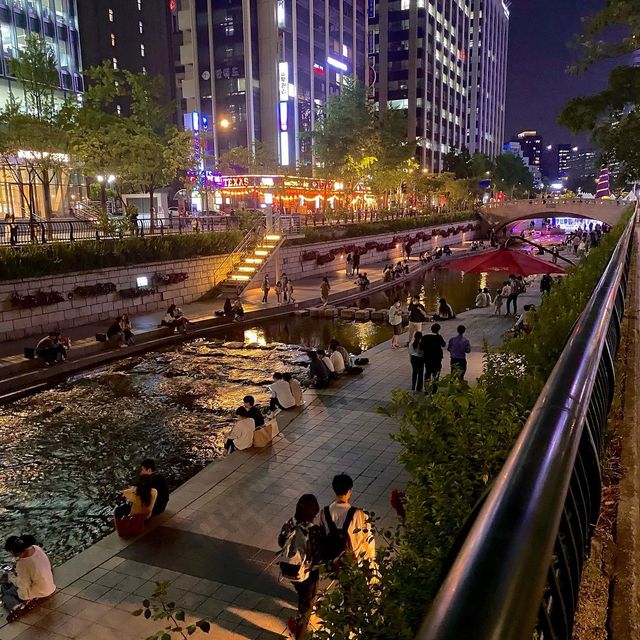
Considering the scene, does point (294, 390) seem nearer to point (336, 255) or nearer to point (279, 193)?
point (336, 255)

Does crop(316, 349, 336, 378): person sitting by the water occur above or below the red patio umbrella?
below

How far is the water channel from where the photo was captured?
9.49 metres

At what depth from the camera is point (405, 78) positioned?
348 ft

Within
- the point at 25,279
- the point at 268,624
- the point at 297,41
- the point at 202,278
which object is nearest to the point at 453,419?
the point at 268,624

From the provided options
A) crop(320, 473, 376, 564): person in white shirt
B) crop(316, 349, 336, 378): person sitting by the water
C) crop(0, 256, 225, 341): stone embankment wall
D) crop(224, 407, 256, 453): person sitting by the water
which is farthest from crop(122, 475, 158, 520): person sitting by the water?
crop(0, 256, 225, 341): stone embankment wall

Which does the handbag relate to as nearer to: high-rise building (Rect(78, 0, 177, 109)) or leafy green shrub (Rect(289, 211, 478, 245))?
leafy green shrub (Rect(289, 211, 478, 245))

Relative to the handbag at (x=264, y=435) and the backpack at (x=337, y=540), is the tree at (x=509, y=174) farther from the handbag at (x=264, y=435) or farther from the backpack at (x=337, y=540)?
the backpack at (x=337, y=540)

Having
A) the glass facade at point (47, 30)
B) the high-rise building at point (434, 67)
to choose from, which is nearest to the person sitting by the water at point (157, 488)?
the glass facade at point (47, 30)

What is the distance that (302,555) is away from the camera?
5.40m

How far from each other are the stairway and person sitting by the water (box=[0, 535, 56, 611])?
23202mm

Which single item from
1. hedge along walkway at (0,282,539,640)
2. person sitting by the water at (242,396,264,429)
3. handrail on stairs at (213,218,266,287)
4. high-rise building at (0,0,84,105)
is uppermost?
high-rise building at (0,0,84,105)

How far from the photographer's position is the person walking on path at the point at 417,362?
13570 mm

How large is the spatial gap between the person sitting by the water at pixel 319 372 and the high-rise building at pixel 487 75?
128584mm

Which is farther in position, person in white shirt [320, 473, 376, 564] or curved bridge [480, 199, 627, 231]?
curved bridge [480, 199, 627, 231]
